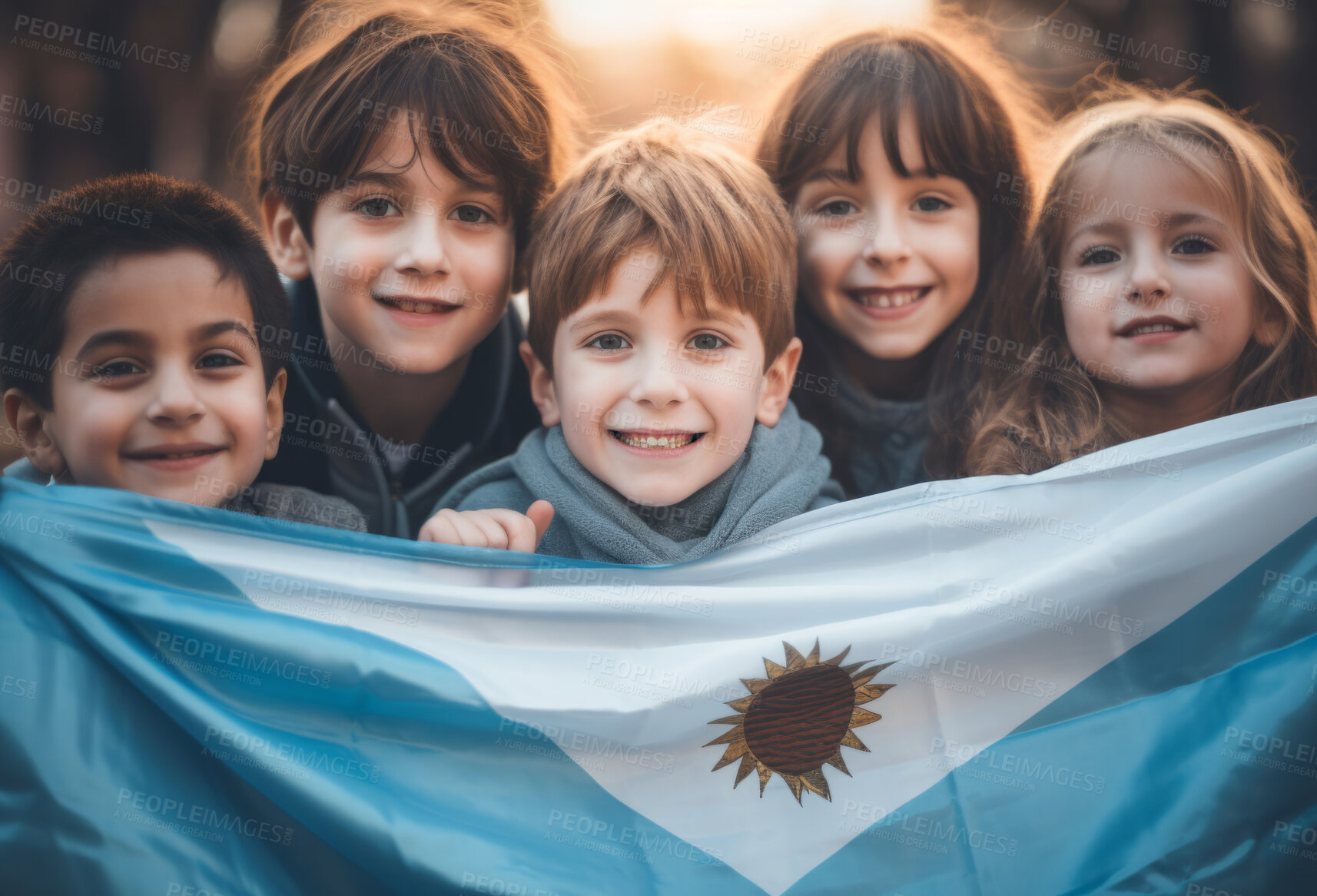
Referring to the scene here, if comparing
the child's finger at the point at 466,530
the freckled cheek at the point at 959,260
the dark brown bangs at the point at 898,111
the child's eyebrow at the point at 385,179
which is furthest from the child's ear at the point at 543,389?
the freckled cheek at the point at 959,260

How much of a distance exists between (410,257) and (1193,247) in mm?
1338

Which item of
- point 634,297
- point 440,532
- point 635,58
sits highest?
point 635,58

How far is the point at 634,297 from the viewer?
137cm

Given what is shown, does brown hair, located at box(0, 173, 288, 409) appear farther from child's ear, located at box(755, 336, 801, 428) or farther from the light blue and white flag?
child's ear, located at box(755, 336, 801, 428)

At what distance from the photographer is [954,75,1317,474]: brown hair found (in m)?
1.52

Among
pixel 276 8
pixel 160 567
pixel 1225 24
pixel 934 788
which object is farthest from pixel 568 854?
pixel 1225 24

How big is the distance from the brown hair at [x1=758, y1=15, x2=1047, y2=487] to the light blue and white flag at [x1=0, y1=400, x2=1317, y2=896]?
457 millimetres

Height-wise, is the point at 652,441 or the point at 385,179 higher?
the point at 385,179

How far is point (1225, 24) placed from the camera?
1.96 m

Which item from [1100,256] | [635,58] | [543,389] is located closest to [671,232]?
[543,389]

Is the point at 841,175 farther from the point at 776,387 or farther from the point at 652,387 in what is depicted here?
the point at 652,387

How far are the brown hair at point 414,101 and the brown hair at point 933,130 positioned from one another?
454 millimetres

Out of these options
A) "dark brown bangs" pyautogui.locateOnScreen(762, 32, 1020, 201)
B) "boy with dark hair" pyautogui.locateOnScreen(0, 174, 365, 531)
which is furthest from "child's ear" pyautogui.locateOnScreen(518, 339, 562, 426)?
"dark brown bangs" pyautogui.locateOnScreen(762, 32, 1020, 201)

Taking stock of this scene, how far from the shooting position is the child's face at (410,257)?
1465mm
